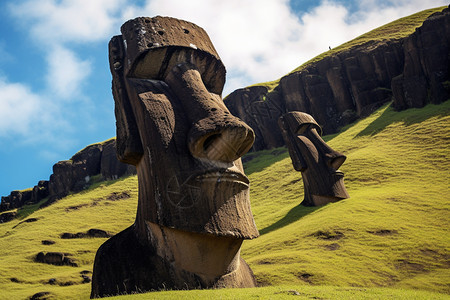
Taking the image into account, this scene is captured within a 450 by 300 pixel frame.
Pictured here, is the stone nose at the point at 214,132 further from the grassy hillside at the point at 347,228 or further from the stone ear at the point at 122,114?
the grassy hillside at the point at 347,228

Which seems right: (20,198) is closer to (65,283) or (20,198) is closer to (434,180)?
(65,283)

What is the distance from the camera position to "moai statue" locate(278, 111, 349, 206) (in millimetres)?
18844

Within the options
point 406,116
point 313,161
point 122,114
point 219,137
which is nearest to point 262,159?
point 406,116

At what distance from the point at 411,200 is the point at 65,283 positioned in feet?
49.7

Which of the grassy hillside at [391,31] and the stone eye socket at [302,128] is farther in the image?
the grassy hillside at [391,31]

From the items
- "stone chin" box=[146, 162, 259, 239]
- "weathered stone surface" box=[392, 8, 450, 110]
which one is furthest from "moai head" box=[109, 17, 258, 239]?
"weathered stone surface" box=[392, 8, 450, 110]

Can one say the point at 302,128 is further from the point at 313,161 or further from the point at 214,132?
the point at 214,132

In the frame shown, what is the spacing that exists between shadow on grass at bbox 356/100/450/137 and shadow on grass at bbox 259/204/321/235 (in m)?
17.5

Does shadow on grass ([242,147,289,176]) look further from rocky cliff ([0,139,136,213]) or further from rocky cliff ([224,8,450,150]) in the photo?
rocky cliff ([0,139,136,213])

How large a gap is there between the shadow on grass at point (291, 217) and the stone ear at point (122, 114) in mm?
13233

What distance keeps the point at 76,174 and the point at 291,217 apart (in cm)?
4880

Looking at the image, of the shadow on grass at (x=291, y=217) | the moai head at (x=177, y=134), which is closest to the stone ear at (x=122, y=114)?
the moai head at (x=177, y=134)

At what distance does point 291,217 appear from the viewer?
19.6 metres

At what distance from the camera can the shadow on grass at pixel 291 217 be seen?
61.8 feet
